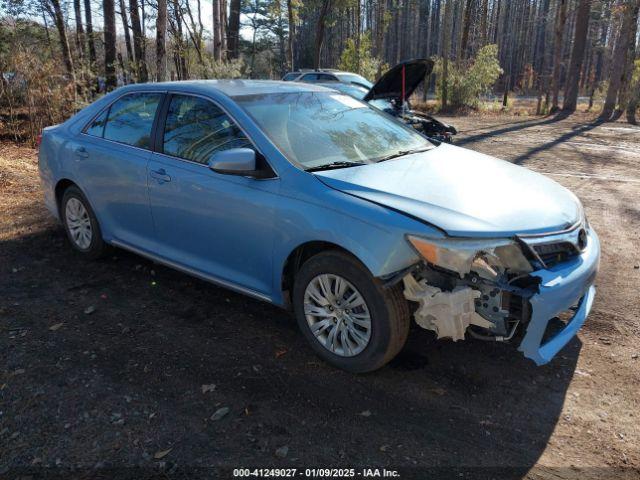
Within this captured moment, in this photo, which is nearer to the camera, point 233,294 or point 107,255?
point 233,294

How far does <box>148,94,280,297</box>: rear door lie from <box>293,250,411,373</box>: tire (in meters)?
0.38

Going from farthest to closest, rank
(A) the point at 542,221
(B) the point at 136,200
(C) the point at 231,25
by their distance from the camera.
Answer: (C) the point at 231,25, (B) the point at 136,200, (A) the point at 542,221

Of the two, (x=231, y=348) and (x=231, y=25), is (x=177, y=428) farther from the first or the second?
(x=231, y=25)

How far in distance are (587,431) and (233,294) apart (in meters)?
2.79

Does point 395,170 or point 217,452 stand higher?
point 395,170

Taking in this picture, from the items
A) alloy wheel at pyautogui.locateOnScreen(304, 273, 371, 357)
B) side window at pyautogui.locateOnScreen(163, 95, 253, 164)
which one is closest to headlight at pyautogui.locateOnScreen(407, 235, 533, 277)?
alloy wheel at pyautogui.locateOnScreen(304, 273, 371, 357)

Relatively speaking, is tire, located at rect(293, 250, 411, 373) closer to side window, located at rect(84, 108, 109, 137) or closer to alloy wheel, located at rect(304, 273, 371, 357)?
alloy wheel, located at rect(304, 273, 371, 357)

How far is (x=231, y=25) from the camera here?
1146 inches

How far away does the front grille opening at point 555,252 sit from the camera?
299cm

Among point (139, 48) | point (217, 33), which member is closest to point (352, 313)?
point (139, 48)

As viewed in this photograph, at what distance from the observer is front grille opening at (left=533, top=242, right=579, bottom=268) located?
2990mm

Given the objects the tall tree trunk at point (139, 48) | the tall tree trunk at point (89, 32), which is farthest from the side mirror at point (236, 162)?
the tall tree trunk at point (89, 32)

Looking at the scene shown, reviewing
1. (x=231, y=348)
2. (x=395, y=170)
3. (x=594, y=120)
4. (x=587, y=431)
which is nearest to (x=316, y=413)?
(x=231, y=348)

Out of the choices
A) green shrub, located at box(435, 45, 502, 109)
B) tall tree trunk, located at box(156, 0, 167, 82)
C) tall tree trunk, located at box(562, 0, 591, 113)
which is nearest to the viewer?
tall tree trunk, located at box(156, 0, 167, 82)
